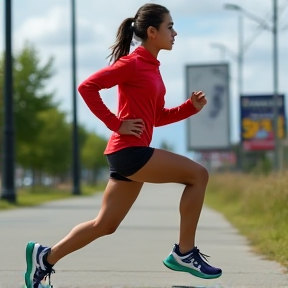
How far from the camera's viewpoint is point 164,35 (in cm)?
765

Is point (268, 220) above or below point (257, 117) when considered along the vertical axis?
below

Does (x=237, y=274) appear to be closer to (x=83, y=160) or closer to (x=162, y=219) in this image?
(x=162, y=219)

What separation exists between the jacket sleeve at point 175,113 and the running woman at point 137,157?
0.96ft

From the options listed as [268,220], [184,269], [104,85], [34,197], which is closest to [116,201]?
[184,269]

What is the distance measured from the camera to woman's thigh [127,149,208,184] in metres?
7.41

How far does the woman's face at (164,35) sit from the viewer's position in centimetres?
764

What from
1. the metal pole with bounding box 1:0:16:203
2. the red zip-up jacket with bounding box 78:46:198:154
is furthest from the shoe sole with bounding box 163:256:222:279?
the metal pole with bounding box 1:0:16:203

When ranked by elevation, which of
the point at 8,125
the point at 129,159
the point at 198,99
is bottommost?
the point at 129,159

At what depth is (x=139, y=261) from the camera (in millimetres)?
11000

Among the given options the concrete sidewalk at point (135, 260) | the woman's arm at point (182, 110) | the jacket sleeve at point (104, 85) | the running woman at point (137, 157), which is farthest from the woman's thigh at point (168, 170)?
the concrete sidewalk at point (135, 260)

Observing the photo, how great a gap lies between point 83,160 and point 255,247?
4166 inches

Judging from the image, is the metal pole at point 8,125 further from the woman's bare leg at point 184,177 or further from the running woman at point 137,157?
the woman's bare leg at point 184,177

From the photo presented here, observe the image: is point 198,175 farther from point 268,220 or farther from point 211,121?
point 211,121

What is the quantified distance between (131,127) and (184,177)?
21.1 inches
